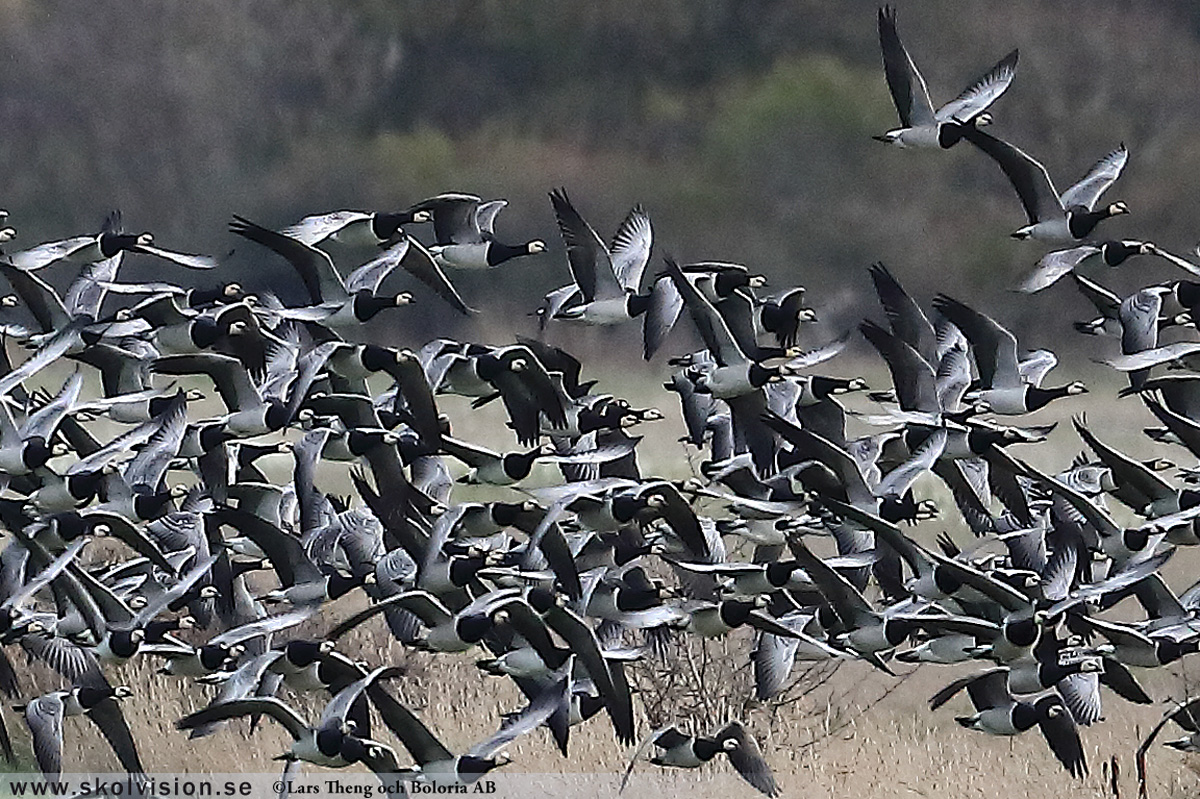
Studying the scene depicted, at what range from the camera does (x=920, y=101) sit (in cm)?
760

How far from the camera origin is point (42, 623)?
7.20m

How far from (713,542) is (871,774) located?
2.01m

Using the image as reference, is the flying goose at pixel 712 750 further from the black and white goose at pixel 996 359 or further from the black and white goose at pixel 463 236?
the black and white goose at pixel 463 236

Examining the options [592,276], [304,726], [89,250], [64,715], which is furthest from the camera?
[89,250]

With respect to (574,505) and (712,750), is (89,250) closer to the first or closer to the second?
(574,505)

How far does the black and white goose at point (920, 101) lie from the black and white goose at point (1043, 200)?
12 cm

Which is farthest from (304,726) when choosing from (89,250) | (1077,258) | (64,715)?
(1077,258)

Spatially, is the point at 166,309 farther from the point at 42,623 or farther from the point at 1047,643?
the point at 1047,643

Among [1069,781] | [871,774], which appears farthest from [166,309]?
[1069,781]

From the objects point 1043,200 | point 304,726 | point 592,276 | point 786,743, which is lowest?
point 786,743

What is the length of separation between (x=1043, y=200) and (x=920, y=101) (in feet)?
2.31

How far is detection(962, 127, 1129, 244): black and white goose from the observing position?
24.5 ft

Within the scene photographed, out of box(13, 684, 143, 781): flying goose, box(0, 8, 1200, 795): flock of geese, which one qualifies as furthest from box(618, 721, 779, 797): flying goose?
box(13, 684, 143, 781): flying goose

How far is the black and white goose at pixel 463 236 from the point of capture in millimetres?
8305
